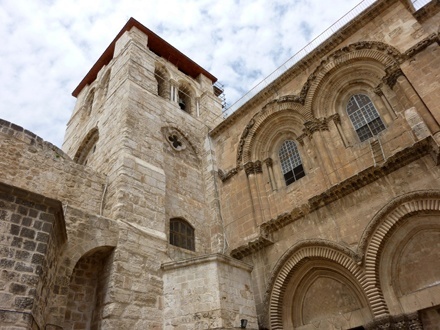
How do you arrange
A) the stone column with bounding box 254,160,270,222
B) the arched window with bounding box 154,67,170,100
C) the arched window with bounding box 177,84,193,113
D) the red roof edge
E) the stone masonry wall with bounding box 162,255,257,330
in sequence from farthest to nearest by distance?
the red roof edge
the arched window with bounding box 177,84,193,113
the arched window with bounding box 154,67,170,100
the stone column with bounding box 254,160,270,222
the stone masonry wall with bounding box 162,255,257,330

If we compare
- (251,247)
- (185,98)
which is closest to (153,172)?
(251,247)

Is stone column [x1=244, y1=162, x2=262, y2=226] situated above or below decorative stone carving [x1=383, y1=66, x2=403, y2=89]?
below

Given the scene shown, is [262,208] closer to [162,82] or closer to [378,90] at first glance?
[378,90]

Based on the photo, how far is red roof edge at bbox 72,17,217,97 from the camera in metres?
16.4

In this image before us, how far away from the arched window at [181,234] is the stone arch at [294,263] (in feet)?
8.83

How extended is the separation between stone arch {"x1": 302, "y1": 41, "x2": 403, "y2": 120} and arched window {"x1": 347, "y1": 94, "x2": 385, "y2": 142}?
32.6 inches

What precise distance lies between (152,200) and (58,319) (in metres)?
3.69

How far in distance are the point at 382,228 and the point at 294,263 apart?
2329 millimetres

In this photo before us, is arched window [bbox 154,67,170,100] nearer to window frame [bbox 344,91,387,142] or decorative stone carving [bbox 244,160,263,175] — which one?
decorative stone carving [bbox 244,160,263,175]

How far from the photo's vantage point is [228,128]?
1317 cm

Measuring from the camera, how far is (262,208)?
10.4 meters

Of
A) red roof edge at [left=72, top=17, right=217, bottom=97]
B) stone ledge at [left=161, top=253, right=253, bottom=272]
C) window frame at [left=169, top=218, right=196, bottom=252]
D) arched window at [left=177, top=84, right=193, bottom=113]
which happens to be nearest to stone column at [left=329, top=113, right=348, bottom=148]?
stone ledge at [left=161, top=253, right=253, bottom=272]

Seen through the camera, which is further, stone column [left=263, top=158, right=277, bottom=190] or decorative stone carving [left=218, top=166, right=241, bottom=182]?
decorative stone carving [left=218, top=166, right=241, bottom=182]

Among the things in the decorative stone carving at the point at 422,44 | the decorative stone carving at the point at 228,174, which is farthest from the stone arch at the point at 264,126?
the decorative stone carving at the point at 422,44
